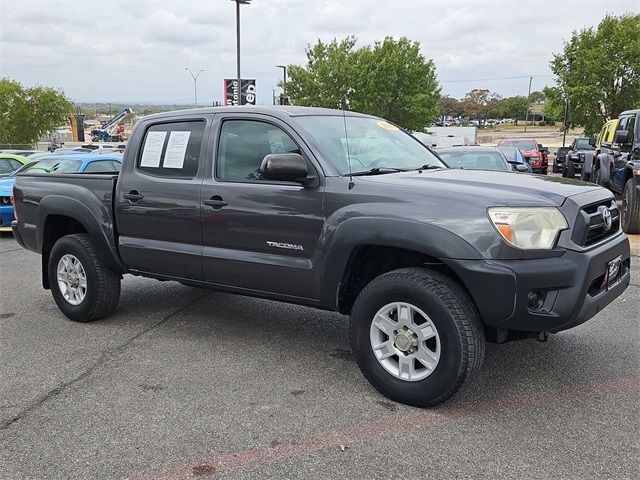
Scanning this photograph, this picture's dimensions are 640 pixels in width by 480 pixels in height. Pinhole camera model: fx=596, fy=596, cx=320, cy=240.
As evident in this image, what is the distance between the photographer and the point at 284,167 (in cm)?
379

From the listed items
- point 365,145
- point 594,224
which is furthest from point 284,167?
point 594,224

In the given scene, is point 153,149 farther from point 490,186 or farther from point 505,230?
point 505,230

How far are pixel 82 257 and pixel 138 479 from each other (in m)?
2.87

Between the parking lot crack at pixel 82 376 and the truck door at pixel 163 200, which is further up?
the truck door at pixel 163 200

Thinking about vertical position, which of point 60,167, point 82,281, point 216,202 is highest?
point 216,202

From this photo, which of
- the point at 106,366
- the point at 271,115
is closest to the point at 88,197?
the point at 106,366

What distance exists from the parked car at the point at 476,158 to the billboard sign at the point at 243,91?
1064cm

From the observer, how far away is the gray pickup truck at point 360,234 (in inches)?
131

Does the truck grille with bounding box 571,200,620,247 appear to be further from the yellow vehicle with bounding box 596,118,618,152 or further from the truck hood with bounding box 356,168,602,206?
the yellow vehicle with bounding box 596,118,618,152

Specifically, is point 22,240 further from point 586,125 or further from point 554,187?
point 586,125

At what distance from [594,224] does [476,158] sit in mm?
6945

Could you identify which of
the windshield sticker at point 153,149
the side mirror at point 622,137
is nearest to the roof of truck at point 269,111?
the windshield sticker at point 153,149

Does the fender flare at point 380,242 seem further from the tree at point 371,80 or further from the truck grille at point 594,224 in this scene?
the tree at point 371,80

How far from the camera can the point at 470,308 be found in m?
3.47
